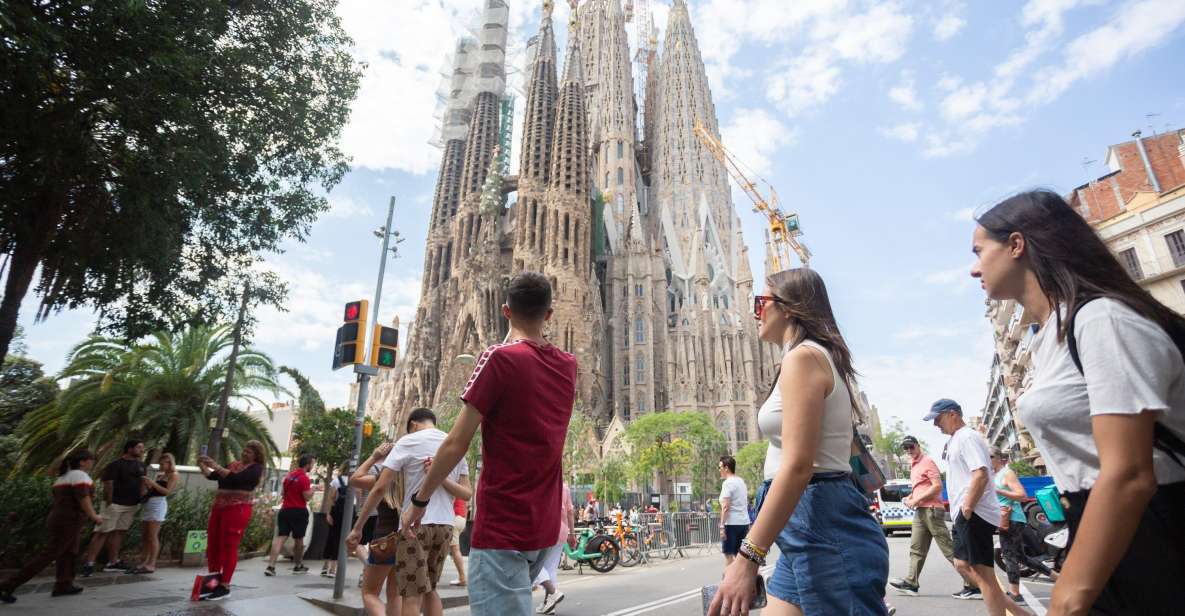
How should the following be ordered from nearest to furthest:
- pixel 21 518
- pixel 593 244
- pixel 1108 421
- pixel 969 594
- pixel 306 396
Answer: pixel 1108 421 < pixel 969 594 < pixel 21 518 < pixel 306 396 < pixel 593 244

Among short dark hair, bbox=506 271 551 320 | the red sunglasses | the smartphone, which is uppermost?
short dark hair, bbox=506 271 551 320

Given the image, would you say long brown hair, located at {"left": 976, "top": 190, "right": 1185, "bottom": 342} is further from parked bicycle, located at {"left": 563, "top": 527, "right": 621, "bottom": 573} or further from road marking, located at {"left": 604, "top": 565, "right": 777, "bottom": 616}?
parked bicycle, located at {"left": 563, "top": 527, "right": 621, "bottom": 573}

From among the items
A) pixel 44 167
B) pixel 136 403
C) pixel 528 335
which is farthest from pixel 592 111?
pixel 528 335

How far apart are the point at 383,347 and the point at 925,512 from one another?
626 cm

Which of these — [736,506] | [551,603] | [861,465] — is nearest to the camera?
[861,465]

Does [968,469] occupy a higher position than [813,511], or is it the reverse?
[968,469]

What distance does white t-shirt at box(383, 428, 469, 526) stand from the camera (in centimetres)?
381

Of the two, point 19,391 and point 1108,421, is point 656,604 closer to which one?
point 1108,421

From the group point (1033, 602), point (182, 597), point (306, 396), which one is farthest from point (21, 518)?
point (306, 396)

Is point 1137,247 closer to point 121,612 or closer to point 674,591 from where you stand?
point 674,591

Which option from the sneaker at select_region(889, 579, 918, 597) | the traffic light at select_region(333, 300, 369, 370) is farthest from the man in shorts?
the sneaker at select_region(889, 579, 918, 597)

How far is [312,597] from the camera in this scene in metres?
6.65

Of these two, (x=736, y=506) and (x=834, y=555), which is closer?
(x=834, y=555)

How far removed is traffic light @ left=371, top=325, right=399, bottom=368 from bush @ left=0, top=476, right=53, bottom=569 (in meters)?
4.84
